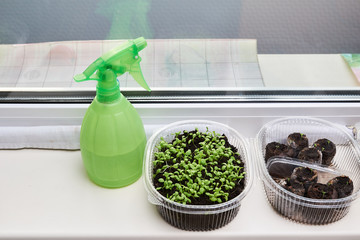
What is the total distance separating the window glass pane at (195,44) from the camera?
1.02m

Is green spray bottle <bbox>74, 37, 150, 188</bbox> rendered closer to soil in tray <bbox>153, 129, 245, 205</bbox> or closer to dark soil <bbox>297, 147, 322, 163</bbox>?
soil in tray <bbox>153, 129, 245, 205</bbox>

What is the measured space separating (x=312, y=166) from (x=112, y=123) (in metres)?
0.49

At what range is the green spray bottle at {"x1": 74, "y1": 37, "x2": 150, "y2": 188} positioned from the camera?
0.84 m

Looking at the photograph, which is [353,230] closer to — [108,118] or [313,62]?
[313,62]

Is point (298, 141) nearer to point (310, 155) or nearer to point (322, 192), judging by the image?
point (310, 155)

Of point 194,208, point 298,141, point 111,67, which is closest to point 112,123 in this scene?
point 111,67

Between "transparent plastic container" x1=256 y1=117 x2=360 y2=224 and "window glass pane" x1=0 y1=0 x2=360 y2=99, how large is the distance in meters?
0.10

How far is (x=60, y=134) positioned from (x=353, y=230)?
0.77m

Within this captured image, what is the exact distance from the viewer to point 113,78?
2.76ft

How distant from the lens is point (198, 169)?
907 mm

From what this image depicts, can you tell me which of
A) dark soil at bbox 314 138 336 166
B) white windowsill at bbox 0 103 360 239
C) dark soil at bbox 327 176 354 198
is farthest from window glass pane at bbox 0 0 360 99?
dark soil at bbox 327 176 354 198

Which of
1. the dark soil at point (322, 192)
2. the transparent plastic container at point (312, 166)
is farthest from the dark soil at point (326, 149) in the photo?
the dark soil at point (322, 192)

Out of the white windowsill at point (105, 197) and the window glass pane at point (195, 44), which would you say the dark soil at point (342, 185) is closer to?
the white windowsill at point (105, 197)

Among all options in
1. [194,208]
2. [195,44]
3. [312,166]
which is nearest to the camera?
[194,208]
